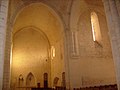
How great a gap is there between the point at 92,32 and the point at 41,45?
311 inches

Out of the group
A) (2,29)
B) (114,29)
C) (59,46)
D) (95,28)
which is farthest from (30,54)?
(114,29)

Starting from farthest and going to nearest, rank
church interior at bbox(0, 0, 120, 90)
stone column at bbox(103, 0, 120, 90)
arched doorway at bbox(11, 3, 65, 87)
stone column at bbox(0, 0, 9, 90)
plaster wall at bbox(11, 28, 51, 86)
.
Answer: plaster wall at bbox(11, 28, 51, 86)
arched doorway at bbox(11, 3, 65, 87)
church interior at bbox(0, 0, 120, 90)
stone column at bbox(103, 0, 120, 90)
stone column at bbox(0, 0, 9, 90)

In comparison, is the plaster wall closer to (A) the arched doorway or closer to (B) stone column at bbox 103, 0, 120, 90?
(A) the arched doorway

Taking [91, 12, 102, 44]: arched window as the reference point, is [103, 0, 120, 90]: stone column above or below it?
below

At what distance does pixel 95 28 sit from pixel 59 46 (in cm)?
432

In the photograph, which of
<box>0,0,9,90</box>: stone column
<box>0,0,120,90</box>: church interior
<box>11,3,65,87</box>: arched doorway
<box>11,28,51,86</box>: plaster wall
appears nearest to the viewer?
<box>0,0,9,90</box>: stone column

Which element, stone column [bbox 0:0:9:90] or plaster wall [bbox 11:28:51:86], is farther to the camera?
plaster wall [bbox 11:28:51:86]

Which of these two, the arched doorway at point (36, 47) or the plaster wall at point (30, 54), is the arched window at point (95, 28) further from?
the plaster wall at point (30, 54)

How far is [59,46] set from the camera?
16.5 m

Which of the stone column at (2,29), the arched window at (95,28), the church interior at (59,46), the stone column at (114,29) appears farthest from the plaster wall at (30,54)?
the stone column at (114,29)

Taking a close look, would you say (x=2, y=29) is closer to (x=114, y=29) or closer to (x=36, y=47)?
(x=114, y=29)

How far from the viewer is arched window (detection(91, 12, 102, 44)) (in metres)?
14.6

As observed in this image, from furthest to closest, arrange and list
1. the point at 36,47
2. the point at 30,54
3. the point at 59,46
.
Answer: the point at 36,47 → the point at 30,54 → the point at 59,46

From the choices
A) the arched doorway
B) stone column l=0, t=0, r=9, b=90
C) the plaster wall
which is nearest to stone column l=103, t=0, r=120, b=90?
stone column l=0, t=0, r=9, b=90
